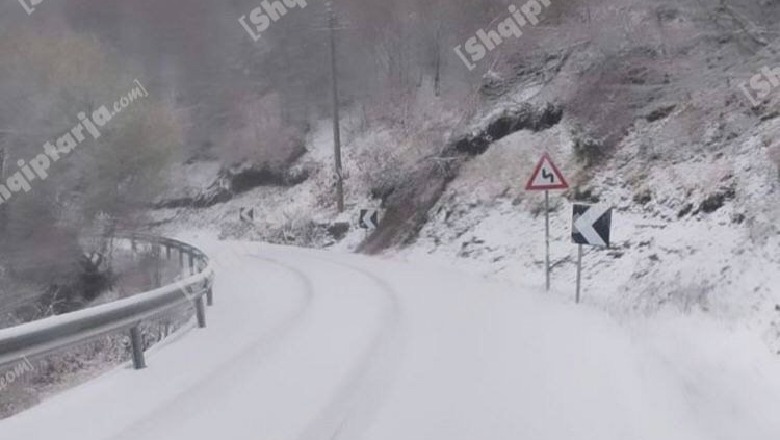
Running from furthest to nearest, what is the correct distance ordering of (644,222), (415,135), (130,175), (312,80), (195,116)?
(195,116), (312,80), (415,135), (130,175), (644,222)

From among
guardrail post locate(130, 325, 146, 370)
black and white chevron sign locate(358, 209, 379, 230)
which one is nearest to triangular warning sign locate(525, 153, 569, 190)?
guardrail post locate(130, 325, 146, 370)

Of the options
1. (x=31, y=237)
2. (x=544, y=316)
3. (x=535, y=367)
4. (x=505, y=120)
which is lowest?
(x=544, y=316)

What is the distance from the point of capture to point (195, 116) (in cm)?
5131

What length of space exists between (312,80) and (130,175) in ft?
73.9

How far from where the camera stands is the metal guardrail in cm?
578

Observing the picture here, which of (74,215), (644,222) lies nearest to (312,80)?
(74,215)

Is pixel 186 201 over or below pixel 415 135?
over

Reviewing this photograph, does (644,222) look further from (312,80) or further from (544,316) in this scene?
(312,80)

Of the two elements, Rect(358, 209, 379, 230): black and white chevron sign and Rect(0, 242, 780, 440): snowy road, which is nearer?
Rect(0, 242, 780, 440): snowy road
